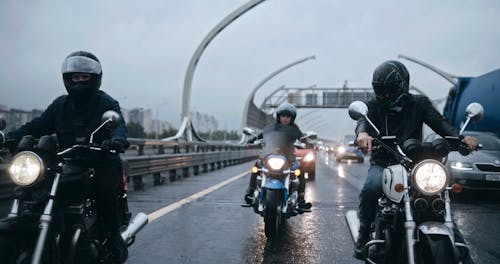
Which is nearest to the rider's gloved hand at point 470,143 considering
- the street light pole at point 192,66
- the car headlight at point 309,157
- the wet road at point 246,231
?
the wet road at point 246,231

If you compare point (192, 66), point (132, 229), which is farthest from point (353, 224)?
point (192, 66)

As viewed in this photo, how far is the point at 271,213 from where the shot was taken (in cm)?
583

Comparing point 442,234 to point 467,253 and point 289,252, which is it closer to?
point 467,253

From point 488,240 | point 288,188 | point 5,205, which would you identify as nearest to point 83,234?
point 288,188

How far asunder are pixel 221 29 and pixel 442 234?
2085cm

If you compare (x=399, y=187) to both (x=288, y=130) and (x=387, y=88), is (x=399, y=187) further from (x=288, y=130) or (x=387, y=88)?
(x=288, y=130)

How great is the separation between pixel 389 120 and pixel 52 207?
2.61 metres

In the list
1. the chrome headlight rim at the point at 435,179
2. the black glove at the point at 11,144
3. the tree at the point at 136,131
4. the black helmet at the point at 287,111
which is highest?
the tree at the point at 136,131

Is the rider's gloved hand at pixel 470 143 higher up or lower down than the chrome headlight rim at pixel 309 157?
higher up

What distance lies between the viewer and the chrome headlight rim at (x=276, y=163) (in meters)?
6.14

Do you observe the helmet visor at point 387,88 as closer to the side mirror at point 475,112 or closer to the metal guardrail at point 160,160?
the side mirror at point 475,112

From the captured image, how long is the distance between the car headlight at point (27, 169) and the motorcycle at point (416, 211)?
212 cm

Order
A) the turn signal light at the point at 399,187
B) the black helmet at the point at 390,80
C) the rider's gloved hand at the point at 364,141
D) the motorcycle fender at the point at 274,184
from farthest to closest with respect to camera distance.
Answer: the motorcycle fender at the point at 274,184 < the black helmet at the point at 390,80 < the rider's gloved hand at the point at 364,141 < the turn signal light at the point at 399,187

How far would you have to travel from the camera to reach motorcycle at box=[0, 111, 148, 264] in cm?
306
